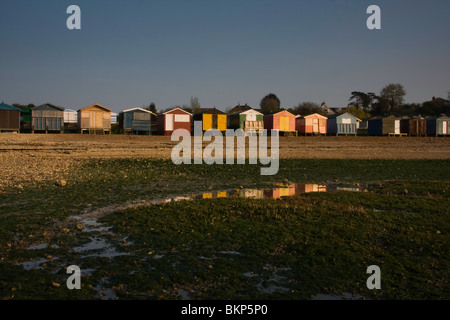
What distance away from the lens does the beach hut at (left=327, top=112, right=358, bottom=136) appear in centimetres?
6244

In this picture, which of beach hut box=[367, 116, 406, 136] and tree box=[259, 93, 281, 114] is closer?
beach hut box=[367, 116, 406, 136]

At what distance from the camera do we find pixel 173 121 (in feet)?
177

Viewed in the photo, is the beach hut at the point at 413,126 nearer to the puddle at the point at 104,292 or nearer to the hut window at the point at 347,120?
the hut window at the point at 347,120

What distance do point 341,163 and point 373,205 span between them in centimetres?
1554

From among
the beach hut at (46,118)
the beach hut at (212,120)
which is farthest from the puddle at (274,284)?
the beach hut at (212,120)

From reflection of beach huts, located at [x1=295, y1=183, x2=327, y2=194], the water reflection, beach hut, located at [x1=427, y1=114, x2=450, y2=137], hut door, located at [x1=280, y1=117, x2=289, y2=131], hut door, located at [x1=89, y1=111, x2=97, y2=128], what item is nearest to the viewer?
the water reflection

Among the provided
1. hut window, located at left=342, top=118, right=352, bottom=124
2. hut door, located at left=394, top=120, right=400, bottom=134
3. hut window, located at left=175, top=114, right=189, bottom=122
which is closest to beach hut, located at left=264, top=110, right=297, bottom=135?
hut window, located at left=342, top=118, right=352, bottom=124

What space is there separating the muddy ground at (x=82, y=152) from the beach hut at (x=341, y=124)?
7.22m

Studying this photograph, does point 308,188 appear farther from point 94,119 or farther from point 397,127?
point 397,127

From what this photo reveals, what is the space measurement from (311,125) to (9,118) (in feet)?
143

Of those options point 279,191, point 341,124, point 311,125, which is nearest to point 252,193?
point 279,191

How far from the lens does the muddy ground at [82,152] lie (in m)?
20.5

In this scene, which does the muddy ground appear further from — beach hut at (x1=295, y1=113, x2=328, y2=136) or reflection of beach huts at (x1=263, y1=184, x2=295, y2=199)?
reflection of beach huts at (x1=263, y1=184, x2=295, y2=199)

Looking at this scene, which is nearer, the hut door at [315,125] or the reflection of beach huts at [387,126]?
the hut door at [315,125]
